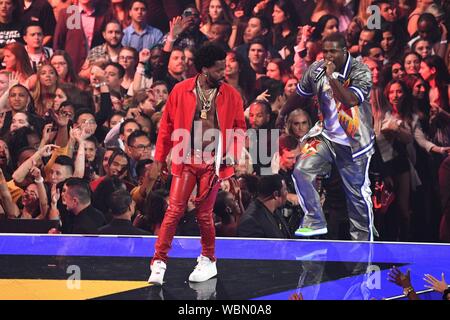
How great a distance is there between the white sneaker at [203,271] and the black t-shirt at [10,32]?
3024mm

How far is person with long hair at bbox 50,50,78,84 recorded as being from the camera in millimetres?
7266

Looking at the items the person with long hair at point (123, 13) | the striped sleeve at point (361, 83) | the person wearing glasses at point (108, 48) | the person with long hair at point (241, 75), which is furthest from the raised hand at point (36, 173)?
the striped sleeve at point (361, 83)

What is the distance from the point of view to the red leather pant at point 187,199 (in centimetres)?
523

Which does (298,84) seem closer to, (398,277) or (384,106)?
(384,106)

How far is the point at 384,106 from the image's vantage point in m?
6.98

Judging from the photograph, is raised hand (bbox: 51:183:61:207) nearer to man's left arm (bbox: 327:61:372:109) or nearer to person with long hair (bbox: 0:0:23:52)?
person with long hair (bbox: 0:0:23:52)

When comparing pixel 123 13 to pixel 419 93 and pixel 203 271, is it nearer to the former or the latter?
pixel 419 93

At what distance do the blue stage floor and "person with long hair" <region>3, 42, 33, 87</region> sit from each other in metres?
1.43

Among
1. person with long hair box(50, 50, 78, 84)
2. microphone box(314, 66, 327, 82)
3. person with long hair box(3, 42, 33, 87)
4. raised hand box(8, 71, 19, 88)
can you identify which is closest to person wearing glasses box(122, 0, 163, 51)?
person with long hair box(50, 50, 78, 84)

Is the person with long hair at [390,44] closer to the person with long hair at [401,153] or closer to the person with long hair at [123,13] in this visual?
the person with long hair at [401,153]
